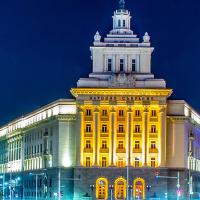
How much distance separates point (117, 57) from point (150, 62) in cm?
607

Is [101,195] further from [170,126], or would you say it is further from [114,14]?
[114,14]

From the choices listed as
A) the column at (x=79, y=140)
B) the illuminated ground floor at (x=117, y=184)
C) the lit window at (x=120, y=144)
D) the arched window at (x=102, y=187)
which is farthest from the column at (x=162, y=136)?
the column at (x=79, y=140)

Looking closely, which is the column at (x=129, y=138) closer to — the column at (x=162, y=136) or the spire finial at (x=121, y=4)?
the column at (x=162, y=136)

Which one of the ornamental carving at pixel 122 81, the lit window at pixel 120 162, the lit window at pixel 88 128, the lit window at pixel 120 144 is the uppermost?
the ornamental carving at pixel 122 81

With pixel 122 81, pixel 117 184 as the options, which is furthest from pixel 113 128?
pixel 117 184

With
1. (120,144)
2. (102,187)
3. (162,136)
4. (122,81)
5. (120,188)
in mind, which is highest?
(122,81)

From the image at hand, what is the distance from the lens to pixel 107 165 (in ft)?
525

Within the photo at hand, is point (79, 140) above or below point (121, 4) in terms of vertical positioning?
below

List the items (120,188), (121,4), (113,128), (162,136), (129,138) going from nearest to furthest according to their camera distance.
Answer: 1. (162,136)
2. (120,188)
3. (129,138)
4. (113,128)
5. (121,4)

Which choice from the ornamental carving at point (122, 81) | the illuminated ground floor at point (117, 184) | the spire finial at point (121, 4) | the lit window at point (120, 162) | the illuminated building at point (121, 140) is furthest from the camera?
the spire finial at point (121, 4)

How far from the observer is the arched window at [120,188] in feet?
523

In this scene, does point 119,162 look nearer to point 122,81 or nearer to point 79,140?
point 79,140

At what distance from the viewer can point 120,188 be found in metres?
160

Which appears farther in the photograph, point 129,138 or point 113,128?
point 113,128
